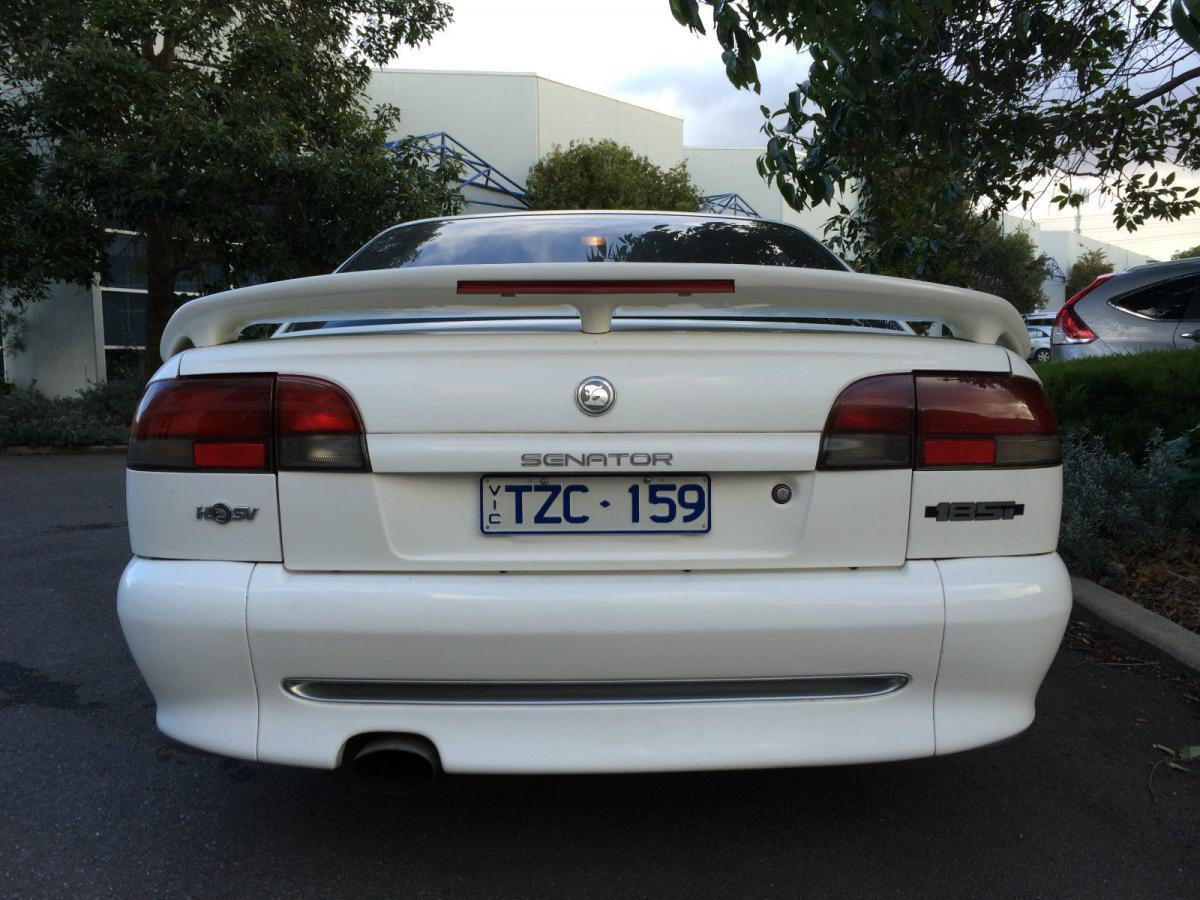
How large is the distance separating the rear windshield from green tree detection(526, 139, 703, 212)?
22.4 metres

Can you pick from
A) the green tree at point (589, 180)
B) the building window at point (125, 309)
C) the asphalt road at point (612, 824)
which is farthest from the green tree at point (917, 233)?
the green tree at point (589, 180)

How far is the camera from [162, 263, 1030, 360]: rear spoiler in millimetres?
2018

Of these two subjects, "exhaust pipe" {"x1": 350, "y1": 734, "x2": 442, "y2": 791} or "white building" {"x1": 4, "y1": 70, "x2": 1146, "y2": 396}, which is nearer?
"exhaust pipe" {"x1": 350, "y1": 734, "x2": 442, "y2": 791}

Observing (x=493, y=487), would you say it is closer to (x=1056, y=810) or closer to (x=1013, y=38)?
(x=1056, y=810)

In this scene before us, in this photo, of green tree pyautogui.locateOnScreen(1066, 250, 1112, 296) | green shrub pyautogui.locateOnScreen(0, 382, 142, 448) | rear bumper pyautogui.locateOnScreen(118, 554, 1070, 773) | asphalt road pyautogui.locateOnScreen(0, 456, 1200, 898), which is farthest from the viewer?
green tree pyautogui.locateOnScreen(1066, 250, 1112, 296)

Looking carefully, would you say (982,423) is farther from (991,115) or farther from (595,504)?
(991,115)

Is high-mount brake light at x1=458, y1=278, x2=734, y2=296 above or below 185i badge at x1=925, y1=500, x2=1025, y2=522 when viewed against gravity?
above

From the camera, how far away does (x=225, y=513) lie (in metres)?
2.02

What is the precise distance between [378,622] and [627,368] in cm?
69

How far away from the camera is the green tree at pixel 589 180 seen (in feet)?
84.7

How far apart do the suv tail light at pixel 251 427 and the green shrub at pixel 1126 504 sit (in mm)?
3452

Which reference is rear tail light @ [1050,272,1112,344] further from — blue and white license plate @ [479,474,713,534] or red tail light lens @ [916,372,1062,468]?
blue and white license plate @ [479,474,713,534]

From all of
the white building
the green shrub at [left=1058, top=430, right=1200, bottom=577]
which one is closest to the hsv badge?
the green shrub at [left=1058, top=430, right=1200, bottom=577]

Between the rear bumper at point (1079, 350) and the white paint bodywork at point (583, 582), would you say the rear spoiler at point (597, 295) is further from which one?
the rear bumper at point (1079, 350)
